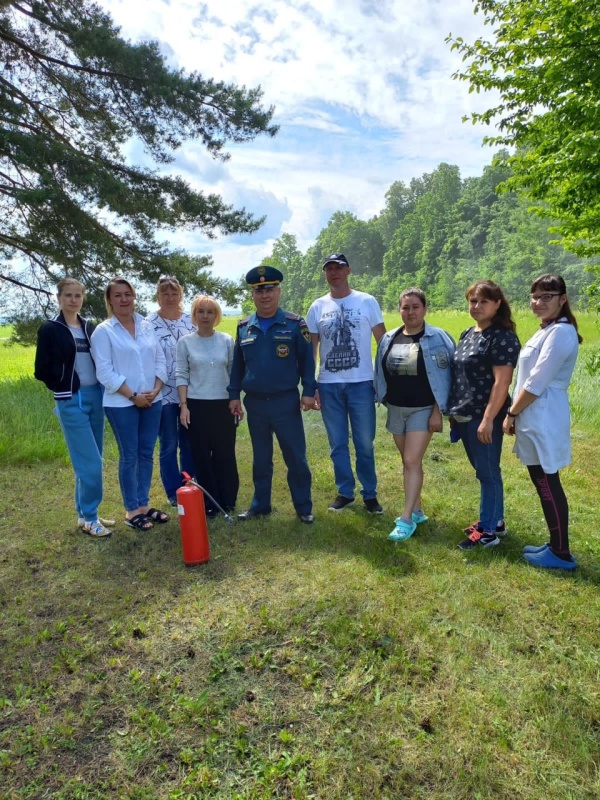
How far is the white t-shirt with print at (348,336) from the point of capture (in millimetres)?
4434

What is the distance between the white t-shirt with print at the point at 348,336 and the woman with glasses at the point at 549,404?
1331 millimetres

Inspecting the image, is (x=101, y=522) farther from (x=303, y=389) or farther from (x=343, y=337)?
(x=343, y=337)

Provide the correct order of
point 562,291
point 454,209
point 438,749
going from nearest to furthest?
point 438,749 < point 562,291 < point 454,209

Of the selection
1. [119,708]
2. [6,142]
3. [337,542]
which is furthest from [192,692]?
[6,142]

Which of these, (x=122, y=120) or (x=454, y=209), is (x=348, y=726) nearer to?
(x=122, y=120)

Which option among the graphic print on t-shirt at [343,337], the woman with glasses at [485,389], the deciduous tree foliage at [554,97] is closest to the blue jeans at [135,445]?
the graphic print on t-shirt at [343,337]

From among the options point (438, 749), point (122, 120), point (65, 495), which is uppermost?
point (122, 120)

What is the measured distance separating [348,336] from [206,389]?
1.32 metres

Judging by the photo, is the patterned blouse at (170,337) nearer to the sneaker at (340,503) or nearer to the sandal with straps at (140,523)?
the sandal with straps at (140,523)

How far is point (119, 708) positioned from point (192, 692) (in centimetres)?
35

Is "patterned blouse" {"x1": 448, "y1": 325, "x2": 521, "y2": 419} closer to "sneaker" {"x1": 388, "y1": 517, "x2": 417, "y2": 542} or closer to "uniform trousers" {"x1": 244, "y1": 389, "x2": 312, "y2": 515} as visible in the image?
"sneaker" {"x1": 388, "y1": 517, "x2": 417, "y2": 542}

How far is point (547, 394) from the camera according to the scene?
3.48 metres

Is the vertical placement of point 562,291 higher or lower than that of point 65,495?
higher

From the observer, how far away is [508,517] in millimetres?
4504
